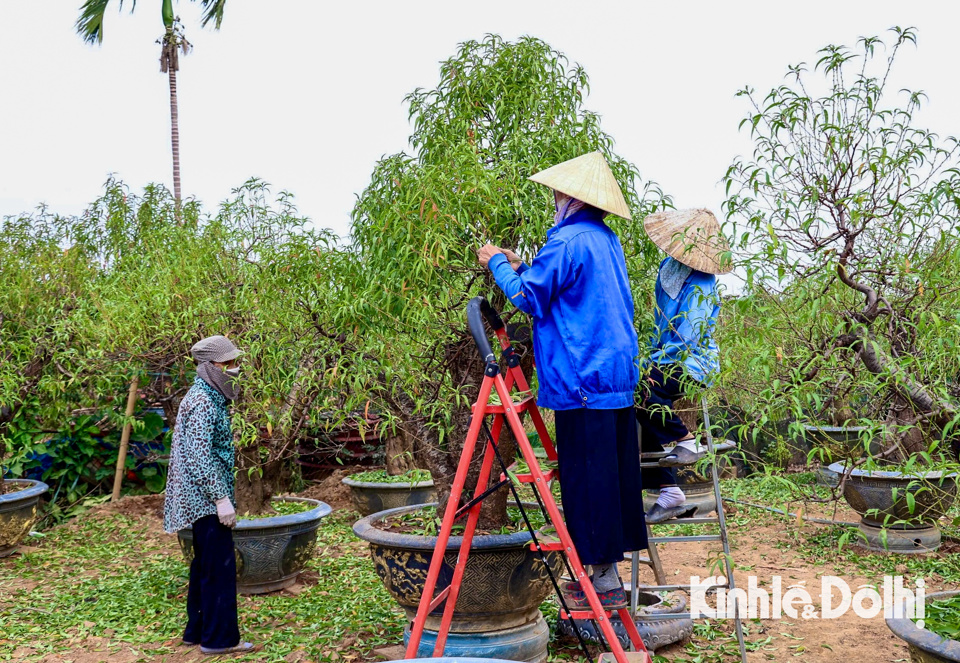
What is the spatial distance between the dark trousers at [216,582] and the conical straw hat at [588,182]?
250 cm

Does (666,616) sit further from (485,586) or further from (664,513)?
(485,586)

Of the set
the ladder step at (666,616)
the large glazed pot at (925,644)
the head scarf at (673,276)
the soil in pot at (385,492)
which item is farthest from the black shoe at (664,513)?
the soil in pot at (385,492)

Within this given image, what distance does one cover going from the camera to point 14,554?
21.8 feet

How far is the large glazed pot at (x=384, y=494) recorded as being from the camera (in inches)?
293

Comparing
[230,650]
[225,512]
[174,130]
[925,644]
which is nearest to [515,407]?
[925,644]

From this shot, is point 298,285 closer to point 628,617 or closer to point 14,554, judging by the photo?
point 628,617

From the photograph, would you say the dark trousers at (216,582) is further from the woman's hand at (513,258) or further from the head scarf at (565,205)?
the head scarf at (565,205)

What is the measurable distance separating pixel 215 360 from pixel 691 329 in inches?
100.0

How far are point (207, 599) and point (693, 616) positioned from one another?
2433 mm

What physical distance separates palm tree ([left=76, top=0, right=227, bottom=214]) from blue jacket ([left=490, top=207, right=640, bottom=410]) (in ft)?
44.8

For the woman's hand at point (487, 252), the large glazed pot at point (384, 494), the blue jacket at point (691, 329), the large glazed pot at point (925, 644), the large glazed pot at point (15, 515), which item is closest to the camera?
the large glazed pot at point (925, 644)

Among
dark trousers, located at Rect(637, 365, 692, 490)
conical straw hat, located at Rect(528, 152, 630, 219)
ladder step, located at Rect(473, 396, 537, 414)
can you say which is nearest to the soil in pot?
dark trousers, located at Rect(637, 365, 692, 490)

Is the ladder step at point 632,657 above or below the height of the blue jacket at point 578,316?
→ below

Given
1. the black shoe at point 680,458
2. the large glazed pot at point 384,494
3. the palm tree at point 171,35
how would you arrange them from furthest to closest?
the palm tree at point 171,35 < the large glazed pot at point 384,494 < the black shoe at point 680,458
